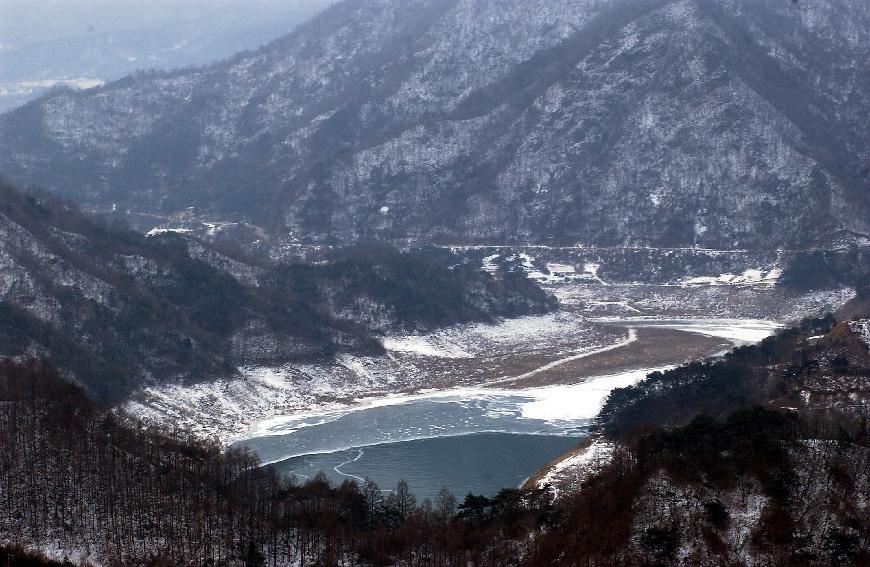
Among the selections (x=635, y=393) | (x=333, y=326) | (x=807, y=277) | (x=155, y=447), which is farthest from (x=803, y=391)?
(x=807, y=277)

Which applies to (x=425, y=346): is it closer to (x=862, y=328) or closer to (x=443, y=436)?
(x=443, y=436)

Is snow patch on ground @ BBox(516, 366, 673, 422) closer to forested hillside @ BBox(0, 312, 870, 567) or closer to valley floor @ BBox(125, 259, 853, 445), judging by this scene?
valley floor @ BBox(125, 259, 853, 445)

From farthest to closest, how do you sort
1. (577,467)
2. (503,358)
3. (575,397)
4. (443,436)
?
(503,358)
(575,397)
(443,436)
(577,467)

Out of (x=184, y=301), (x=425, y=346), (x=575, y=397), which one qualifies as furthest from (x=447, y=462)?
(x=425, y=346)

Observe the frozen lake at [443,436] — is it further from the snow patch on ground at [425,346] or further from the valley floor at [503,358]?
the snow patch on ground at [425,346]

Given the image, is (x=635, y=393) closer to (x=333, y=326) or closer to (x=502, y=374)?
(x=502, y=374)

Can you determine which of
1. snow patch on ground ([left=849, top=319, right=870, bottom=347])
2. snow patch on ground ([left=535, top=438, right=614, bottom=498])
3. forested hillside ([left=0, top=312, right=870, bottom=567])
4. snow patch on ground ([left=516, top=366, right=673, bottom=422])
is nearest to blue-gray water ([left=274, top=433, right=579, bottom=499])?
snow patch on ground ([left=535, top=438, right=614, bottom=498])

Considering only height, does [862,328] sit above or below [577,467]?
above
